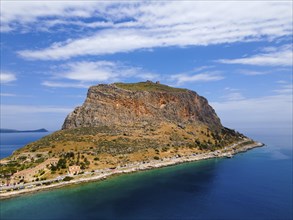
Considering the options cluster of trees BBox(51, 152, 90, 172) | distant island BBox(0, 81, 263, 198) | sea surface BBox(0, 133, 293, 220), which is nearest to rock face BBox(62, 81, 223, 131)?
distant island BBox(0, 81, 263, 198)

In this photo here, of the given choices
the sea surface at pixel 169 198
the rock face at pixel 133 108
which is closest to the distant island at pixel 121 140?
the rock face at pixel 133 108

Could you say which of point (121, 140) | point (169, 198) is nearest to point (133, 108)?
point (121, 140)

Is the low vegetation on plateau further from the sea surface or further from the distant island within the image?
the sea surface

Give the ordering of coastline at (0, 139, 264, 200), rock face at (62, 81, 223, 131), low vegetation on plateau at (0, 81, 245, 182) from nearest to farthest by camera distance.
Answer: coastline at (0, 139, 264, 200) → low vegetation on plateau at (0, 81, 245, 182) → rock face at (62, 81, 223, 131)

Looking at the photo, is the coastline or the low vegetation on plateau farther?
the low vegetation on plateau

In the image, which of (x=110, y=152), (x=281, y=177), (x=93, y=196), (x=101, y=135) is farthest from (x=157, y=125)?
(x=93, y=196)

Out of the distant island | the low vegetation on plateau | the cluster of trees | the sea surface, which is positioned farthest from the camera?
the low vegetation on plateau

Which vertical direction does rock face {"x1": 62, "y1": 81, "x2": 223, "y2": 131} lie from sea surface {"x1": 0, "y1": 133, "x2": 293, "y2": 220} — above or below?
above

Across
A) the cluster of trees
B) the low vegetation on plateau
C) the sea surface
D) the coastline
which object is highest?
the low vegetation on plateau

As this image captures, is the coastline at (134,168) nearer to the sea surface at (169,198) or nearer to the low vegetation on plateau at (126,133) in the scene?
the sea surface at (169,198)

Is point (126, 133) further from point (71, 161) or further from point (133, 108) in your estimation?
point (71, 161)
